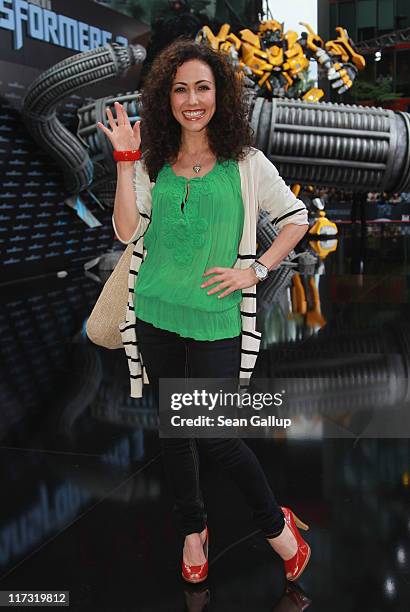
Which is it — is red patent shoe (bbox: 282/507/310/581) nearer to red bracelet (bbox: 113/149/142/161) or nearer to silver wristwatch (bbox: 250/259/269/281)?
silver wristwatch (bbox: 250/259/269/281)

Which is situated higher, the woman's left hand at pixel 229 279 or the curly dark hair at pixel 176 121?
the curly dark hair at pixel 176 121

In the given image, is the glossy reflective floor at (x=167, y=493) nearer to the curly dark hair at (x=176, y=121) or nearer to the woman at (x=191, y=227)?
the woman at (x=191, y=227)

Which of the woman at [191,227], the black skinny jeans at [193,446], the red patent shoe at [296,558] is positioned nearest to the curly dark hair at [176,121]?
the woman at [191,227]

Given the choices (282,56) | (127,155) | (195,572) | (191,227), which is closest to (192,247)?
(191,227)

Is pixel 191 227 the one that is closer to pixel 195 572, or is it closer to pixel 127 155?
pixel 127 155

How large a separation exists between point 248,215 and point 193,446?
60cm

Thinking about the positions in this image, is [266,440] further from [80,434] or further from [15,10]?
[15,10]

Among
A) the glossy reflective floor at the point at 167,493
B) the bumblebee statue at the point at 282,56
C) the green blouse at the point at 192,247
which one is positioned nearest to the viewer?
the green blouse at the point at 192,247

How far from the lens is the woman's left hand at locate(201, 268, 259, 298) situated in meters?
1.63

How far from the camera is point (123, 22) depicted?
9.50 meters

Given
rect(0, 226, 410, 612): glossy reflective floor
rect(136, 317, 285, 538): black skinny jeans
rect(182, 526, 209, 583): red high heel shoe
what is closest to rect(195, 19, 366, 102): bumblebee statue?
rect(0, 226, 410, 612): glossy reflective floor

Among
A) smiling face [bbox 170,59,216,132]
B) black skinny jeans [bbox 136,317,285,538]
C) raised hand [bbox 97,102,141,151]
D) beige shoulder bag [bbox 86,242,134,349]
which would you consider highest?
smiling face [bbox 170,59,216,132]

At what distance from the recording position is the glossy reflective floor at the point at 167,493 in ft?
5.84

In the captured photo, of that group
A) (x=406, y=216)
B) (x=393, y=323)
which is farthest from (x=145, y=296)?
(x=406, y=216)
